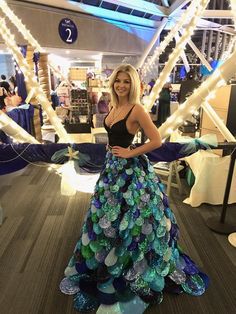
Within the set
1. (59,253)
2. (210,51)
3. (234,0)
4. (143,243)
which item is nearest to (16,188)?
(59,253)

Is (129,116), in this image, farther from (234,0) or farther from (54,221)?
(54,221)

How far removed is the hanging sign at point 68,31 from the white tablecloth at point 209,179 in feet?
Result: 28.7

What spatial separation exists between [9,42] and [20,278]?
2834 mm

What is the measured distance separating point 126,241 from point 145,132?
726mm

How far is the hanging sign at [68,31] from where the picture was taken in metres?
9.80

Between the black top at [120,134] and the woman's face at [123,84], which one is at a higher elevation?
the woman's face at [123,84]

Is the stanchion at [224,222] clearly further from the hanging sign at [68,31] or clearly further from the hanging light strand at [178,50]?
the hanging sign at [68,31]

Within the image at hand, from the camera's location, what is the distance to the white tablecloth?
10.1 ft

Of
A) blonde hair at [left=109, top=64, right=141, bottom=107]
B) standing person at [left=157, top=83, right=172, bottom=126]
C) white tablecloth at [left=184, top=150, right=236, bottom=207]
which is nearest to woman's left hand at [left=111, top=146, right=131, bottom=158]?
blonde hair at [left=109, top=64, right=141, bottom=107]

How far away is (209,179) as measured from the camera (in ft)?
10.3

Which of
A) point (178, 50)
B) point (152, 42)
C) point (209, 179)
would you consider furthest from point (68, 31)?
point (209, 179)

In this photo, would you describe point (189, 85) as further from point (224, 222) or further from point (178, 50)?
point (224, 222)

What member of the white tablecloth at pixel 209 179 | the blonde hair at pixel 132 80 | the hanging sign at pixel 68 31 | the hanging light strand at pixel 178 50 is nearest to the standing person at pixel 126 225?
the blonde hair at pixel 132 80

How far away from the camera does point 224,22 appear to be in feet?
53.0
